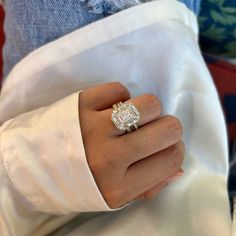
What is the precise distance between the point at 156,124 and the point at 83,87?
0.10m

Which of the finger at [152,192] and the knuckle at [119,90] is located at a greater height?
the knuckle at [119,90]

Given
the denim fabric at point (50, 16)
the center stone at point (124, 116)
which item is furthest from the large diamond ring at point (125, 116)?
the denim fabric at point (50, 16)

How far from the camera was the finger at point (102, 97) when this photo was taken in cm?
48

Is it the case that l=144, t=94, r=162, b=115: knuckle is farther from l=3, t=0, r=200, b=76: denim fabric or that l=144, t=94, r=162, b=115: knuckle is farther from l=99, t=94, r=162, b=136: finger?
l=3, t=0, r=200, b=76: denim fabric

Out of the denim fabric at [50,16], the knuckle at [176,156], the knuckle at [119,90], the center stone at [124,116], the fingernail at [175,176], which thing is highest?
the denim fabric at [50,16]

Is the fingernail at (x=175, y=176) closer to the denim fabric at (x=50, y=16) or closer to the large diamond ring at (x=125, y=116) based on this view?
the large diamond ring at (x=125, y=116)

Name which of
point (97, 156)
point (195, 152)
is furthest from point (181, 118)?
point (97, 156)

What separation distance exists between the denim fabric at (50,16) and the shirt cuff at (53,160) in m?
0.09

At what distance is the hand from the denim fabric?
8cm

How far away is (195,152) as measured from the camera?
0.56m

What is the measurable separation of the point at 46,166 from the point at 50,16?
165 millimetres

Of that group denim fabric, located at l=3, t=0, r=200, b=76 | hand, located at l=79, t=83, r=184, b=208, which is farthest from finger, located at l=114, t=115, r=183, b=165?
denim fabric, located at l=3, t=0, r=200, b=76

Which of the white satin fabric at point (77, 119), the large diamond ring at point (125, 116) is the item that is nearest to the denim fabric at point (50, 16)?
the white satin fabric at point (77, 119)

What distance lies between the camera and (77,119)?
1.50 feet
